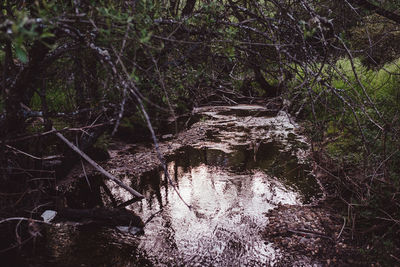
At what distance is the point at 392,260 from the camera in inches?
120

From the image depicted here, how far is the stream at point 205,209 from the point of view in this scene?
3.43 meters

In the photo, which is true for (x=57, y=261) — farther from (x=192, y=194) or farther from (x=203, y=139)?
(x=203, y=139)

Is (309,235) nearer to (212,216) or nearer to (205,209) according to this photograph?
(212,216)

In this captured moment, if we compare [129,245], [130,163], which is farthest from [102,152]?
[129,245]

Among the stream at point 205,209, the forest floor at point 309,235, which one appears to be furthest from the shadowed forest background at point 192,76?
the stream at point 205,209

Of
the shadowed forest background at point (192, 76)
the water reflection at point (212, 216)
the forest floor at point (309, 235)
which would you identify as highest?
the shadowed forest background at point (192, 76)

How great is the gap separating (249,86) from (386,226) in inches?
381

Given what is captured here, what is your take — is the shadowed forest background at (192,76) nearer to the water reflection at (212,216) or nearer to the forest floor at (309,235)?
the forest floor at (309,235)

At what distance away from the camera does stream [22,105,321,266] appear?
343 centimetres

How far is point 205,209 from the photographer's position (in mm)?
4539

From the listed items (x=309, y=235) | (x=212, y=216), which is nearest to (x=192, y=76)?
(x=212, y=216)

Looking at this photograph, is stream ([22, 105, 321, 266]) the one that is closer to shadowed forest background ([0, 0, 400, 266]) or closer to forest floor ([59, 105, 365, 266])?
forest floor ([59, 105, 365, 266])

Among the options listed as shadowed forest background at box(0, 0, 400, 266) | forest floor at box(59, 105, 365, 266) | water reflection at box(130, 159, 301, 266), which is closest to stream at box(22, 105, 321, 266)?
water reflection at box(130, 159, 301, 266)

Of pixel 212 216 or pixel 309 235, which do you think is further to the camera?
pixel 212 216
